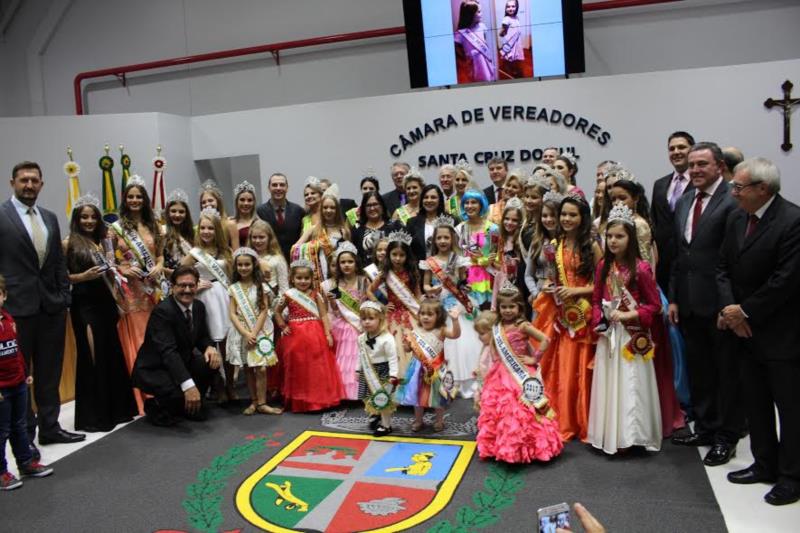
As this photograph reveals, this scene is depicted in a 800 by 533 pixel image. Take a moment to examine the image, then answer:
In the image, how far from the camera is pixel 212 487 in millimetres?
3684

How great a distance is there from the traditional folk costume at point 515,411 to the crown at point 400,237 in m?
1.14

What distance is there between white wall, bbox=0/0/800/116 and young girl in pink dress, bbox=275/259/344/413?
15.0 feet

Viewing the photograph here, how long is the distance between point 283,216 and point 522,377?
9.28 ft

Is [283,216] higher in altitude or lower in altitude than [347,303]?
higher

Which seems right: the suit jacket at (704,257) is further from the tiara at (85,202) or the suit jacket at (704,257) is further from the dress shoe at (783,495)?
the tiara at (85,202)

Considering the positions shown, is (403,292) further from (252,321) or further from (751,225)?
(751,225)

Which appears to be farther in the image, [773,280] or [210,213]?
[210,213]

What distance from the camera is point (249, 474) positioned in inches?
151

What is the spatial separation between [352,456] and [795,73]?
570 centimetres

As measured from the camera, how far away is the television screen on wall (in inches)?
291

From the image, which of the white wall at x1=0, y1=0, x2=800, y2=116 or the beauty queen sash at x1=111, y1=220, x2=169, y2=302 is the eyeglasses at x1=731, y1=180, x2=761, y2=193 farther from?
the white wall at x1=0, y1=0, x2=800, y2=116

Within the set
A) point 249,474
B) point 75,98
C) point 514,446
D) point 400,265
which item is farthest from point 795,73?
point 75,98

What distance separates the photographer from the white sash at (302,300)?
5.02 m

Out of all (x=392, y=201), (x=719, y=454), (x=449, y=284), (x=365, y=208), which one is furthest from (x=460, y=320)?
(x=719, y=454)
